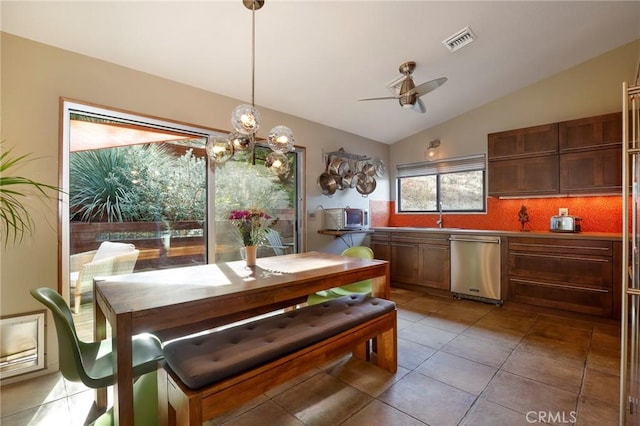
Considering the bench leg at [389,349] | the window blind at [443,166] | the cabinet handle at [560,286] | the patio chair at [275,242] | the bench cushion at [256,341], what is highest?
the window blind at [443,166]

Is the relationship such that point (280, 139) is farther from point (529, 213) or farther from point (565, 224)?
point (529, 213)

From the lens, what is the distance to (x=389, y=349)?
221cm

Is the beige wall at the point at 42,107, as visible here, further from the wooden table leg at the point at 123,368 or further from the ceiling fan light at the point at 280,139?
the wooden table leg at the point at 123,368

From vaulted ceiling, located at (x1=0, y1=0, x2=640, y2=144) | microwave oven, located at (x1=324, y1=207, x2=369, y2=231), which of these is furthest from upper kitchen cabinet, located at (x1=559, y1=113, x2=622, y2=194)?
microwave oven, located at (x1=324, y1=207, x2=369, y2=231)

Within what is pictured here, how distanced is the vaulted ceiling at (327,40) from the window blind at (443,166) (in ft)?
3.44

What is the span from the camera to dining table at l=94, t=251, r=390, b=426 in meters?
1.24

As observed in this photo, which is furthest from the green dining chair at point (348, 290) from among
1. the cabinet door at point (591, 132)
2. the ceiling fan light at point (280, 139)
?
the cabinet door at point (591, 132)

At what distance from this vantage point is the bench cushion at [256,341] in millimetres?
1331

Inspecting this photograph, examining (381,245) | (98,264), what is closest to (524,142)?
(381,245)

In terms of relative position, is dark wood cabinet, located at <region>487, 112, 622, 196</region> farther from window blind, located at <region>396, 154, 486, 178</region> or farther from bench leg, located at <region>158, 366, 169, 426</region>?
bench leg, located at <region>158, 366, 169, 426</region>

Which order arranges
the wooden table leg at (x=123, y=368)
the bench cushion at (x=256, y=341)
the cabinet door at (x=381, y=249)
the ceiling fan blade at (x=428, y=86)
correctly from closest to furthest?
the wooden table leg at (x=123, y=368) → the bench cushion at (x=256, y=341) → the ceiling fan blade at (x=428, y=86) → the cabinet door at (x=381, y=249)

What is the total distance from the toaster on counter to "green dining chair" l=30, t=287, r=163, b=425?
171 inches

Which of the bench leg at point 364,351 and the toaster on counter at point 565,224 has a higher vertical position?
the toaster on counter at point 565,224

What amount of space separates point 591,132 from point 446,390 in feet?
10.9
